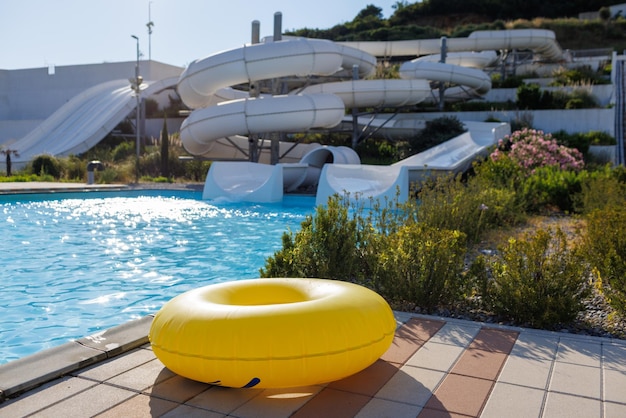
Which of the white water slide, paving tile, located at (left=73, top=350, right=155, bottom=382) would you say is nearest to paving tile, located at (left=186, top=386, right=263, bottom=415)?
paving tile, located at (left=73, top=350, right=155, bottom=382)

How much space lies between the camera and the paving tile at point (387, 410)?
8.42ft

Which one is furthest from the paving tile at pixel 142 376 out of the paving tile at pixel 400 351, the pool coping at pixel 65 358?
the paving tile at pixel 400 351

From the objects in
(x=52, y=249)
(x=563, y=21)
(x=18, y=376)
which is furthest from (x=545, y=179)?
(x=563, y=21)

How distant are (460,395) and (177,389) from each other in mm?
1373

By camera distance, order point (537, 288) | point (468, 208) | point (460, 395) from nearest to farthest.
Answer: point (460, 395)
point (537, 288)
point (468, 208)

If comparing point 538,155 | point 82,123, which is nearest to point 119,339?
point 538,155

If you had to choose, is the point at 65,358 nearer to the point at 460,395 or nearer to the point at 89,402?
the point at 89,402

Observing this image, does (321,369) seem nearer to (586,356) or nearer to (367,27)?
(586,356)

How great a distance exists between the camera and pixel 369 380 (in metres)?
3.01

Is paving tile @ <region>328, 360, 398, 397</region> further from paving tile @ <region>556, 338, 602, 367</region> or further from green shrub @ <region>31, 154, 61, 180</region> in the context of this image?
green shrub @ <region>31, 154, 61, 180</region>

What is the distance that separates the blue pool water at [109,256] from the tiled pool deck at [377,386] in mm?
1773

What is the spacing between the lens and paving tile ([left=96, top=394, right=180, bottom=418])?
8.42ft

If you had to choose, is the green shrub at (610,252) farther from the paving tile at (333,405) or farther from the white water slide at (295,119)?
the white water slide at (295,119)

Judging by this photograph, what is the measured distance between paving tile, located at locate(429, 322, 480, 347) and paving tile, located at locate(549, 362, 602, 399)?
1.96 feet
